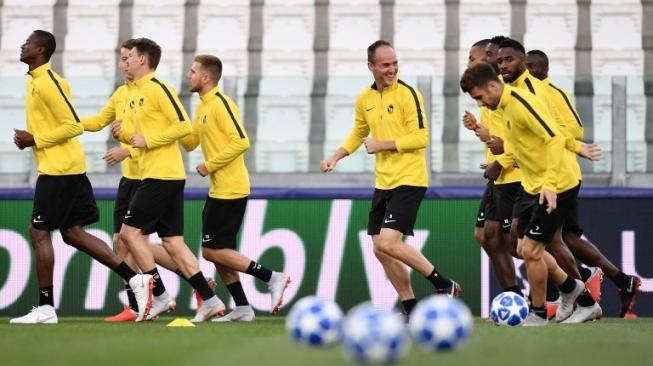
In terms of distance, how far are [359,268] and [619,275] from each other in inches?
90.2

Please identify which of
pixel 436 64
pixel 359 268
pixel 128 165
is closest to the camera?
pixel 128 165

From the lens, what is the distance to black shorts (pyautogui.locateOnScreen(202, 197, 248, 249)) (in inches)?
402

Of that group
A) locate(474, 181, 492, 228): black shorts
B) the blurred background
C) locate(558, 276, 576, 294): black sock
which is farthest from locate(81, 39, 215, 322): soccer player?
the blurred background

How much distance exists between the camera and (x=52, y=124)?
388 inches

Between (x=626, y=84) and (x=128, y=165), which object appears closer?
(x=128, y=165)

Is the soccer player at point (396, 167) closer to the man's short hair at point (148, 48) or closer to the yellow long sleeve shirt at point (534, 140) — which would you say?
the yellow long sleeve shirt at point (534, 140)

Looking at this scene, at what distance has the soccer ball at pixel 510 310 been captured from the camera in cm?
893

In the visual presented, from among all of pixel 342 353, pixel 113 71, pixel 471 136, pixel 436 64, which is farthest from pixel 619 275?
pixel 113 71

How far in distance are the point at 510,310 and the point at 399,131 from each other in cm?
165

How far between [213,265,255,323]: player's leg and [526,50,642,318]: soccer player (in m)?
2.51

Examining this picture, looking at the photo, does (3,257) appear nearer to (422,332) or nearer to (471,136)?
(471,136)

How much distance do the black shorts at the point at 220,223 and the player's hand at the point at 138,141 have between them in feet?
Result: 2.72

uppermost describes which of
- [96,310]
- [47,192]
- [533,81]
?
[533,81]

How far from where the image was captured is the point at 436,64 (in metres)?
17.1
